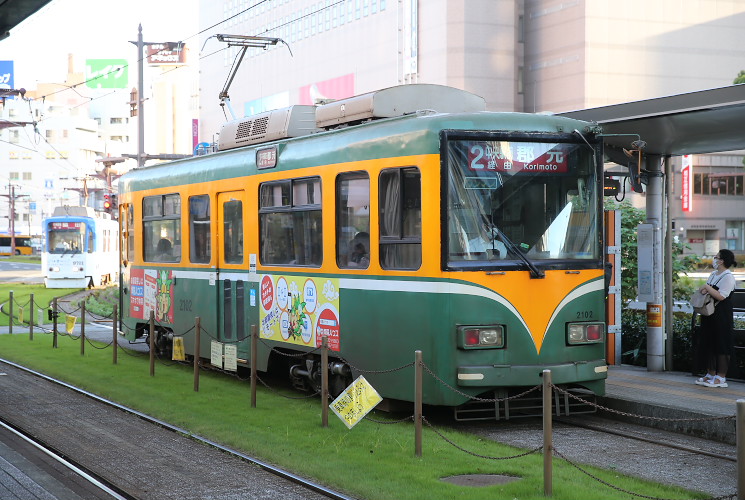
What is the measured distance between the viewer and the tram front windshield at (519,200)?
10.6 m

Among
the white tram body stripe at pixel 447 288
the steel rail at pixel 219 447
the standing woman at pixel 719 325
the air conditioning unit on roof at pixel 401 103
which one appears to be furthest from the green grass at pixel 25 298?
the standing woman at pixel 719 325

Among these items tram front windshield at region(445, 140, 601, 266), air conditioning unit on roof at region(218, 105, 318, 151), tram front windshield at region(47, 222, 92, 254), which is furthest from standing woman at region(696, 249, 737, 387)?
tram front windshield at region(47, 222, 92, 254)

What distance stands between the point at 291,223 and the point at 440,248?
3052 millimetres

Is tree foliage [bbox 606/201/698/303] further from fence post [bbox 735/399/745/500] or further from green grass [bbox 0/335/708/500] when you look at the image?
fence post [bbox 735/399/745/500]

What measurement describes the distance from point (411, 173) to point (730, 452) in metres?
4.19

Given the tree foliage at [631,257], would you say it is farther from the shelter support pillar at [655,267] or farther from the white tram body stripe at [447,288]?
the white tram body stripe at [447,288]

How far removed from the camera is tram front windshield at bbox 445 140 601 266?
10570 mm

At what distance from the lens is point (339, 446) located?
986cm

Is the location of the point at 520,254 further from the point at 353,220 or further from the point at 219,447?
the point at 219,447

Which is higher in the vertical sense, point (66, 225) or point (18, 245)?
point (66, 225)

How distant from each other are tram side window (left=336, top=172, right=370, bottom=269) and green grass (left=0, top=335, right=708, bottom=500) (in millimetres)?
1814

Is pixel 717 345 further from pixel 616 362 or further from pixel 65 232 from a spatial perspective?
pixel 65 232

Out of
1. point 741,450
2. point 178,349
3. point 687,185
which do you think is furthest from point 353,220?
point 687,185

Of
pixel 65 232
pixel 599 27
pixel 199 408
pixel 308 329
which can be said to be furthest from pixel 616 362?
pixel 599 27
